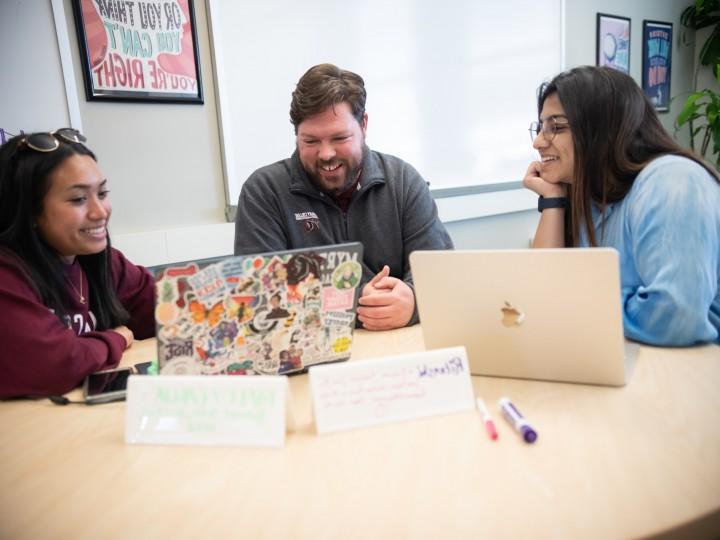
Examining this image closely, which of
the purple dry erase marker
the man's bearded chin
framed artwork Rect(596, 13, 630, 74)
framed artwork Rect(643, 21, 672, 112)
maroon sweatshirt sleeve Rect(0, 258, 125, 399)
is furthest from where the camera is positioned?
framed artwork Rect(643, 21, 672, 112)

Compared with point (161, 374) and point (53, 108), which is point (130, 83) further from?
point (161, 374)

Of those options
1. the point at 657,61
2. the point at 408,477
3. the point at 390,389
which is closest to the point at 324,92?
the point at 390,389

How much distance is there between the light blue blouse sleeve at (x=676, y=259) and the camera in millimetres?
965

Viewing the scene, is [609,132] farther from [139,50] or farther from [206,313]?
[139,50]

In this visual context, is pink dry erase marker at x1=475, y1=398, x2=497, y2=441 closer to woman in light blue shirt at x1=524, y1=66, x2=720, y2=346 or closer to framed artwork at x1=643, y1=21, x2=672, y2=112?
woman in light blue shirt at x1=524, y1=66, x2=720, y2=346

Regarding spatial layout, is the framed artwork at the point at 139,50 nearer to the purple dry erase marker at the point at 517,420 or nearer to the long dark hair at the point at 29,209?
the long dark hair at the point at 29,209

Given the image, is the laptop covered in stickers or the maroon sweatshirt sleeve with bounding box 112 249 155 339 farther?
the maroon sweatshirt sleeve with bounding box 112 249 155 339

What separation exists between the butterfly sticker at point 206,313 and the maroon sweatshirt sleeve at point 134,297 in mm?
707

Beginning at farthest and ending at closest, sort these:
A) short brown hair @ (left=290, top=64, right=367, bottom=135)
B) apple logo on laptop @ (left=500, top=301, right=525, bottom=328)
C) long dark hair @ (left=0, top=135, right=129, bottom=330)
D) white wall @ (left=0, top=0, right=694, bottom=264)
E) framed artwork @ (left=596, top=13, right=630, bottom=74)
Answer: framed artwork @ (left=596, top=13, right=630, bottom=74), white wall @ (left=0, top=0, right=694, bottom=264), short brown hair @ (left=290, top=64, right=367, bottom=135), long dark hair @ (left=0, top=135, right=129, bottom=330), apple logo on laptop @ (left=500, top=301, right=525, bottom=328)

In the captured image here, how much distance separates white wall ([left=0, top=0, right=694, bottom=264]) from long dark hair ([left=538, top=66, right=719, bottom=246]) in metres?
1.36

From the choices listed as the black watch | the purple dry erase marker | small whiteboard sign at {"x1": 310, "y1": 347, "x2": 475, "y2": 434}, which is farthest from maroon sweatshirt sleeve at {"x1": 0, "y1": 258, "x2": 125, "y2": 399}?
the black watch

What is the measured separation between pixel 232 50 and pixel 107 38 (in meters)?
0.46

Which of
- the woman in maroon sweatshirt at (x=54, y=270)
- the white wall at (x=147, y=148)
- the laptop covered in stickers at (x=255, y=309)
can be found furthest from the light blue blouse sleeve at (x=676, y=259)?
the white wall at (x=147, y=148)

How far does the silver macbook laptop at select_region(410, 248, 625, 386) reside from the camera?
0.74m
